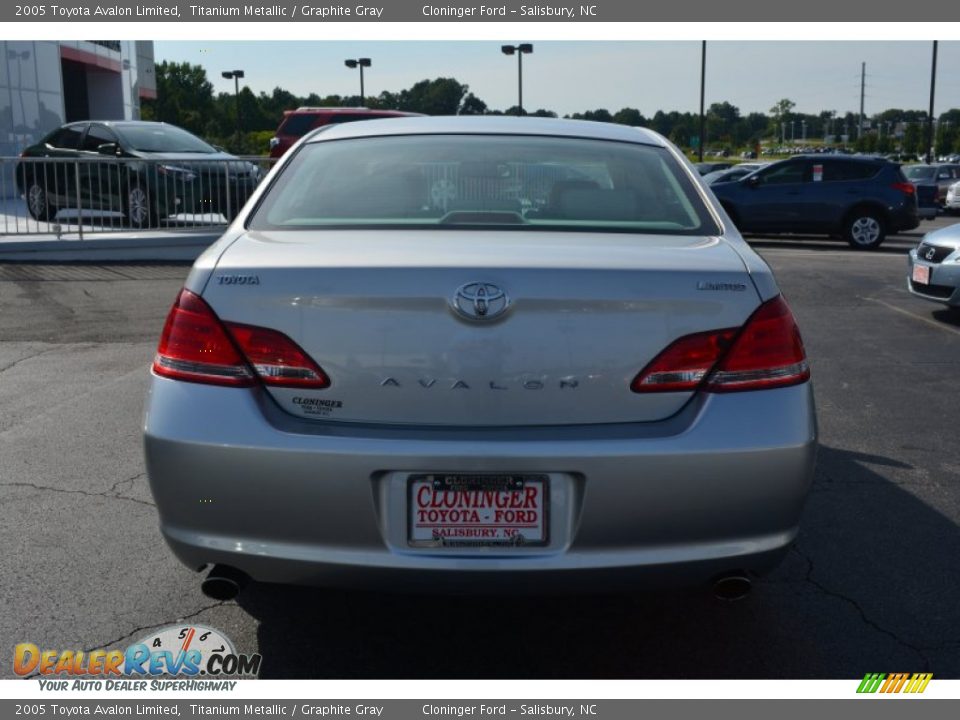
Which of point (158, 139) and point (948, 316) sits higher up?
point (158, 139)

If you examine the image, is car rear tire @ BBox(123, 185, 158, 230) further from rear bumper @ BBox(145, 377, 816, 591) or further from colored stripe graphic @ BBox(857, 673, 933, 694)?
colored stripe graphic @ BBox(857, 673, 933, 694)

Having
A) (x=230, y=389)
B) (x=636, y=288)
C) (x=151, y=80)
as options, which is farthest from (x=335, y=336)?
(x=151, y=80)

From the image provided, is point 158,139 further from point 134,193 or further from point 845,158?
point 845,158

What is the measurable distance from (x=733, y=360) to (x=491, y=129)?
1.58 m

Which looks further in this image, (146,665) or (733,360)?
(146,665)

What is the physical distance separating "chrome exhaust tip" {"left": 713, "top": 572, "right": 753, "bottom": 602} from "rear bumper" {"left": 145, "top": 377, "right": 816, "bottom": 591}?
44 mm

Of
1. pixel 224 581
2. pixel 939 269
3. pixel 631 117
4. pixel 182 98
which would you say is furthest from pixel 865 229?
pixel 182 98

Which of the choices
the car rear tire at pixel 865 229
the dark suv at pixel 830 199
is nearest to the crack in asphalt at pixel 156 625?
the dark suv at pixel 830 199

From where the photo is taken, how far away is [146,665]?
325cm

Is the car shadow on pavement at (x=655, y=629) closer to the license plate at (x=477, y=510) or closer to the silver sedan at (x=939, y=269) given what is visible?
the license plate at (x=477, y=510)

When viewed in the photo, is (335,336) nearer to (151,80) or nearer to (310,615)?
(310,615)

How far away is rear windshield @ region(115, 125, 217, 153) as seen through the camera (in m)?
16.0

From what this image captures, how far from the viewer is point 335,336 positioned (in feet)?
9.35

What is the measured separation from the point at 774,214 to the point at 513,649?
680 inches
